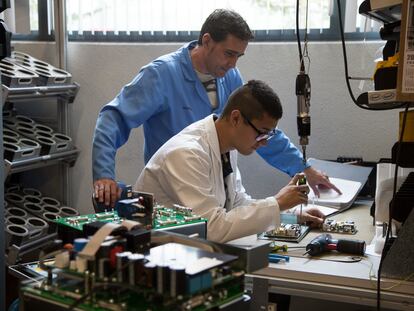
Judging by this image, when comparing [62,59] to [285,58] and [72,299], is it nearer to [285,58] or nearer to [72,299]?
[285,58]

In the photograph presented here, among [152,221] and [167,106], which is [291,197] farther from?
[167,106]

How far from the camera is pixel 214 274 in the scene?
0.73 metres

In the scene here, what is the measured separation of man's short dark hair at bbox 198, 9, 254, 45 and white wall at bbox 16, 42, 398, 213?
472 mm

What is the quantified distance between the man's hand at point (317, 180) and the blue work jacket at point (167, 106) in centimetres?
11

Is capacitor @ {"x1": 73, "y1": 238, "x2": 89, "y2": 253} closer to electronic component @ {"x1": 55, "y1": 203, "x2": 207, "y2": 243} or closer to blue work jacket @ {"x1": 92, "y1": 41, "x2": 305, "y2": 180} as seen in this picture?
electronic component @ {"x1": 55, "y1": 203, "x2": 207, "y2": 243}

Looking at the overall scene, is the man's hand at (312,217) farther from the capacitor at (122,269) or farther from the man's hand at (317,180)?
the capacitor at (122,269)

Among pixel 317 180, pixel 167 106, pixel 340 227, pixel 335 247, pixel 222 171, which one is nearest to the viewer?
pixel 335 247

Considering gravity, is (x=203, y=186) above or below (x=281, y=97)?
below

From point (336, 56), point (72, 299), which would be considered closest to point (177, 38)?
point (336, 56)

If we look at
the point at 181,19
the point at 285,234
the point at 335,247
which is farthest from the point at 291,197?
the point at 181,19

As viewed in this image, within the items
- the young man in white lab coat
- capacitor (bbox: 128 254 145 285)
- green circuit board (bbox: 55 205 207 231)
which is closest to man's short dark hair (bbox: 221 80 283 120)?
the young man in white lab coat

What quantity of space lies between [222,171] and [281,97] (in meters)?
0.88

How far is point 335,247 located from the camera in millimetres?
1426

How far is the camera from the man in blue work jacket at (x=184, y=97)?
201 centimetres
